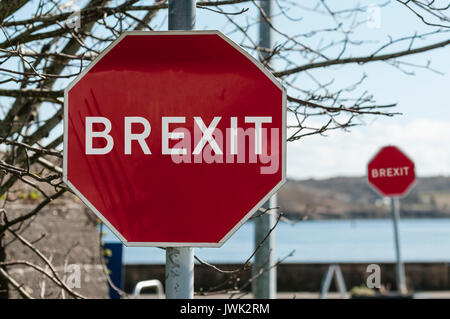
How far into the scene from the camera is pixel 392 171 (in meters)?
11.9

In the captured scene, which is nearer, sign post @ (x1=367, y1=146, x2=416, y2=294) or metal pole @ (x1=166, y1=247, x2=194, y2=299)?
metal pole @ (x1=166, y1=247, x2=194, y2=299)

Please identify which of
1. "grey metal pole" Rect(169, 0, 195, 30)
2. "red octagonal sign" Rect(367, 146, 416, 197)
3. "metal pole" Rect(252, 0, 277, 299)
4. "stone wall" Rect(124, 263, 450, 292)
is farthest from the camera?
"stone wall" Rect(124, 263, 450, 292)

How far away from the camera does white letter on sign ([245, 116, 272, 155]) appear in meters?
2.09

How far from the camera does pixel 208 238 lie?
82.1 inches

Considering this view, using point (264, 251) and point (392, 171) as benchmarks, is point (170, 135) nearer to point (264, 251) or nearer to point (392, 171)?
point (264, 251)

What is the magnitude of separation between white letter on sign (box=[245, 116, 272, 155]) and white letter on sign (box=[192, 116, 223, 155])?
0.10 meters

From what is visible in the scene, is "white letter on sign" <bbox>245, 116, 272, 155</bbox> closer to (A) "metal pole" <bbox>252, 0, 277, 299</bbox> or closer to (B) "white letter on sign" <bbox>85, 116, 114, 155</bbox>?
(B) "white letter on sign" <bbox>85, 116, 114, 155</bbox>

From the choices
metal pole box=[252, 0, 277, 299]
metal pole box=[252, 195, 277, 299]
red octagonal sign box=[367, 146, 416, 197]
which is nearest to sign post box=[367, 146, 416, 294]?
red octagonal sign box=[367, 146, 416, 197]

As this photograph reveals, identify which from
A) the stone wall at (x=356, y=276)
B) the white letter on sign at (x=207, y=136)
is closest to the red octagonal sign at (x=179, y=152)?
the white letter on sign at (x=207, y=136)

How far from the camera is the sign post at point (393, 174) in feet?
36.7
